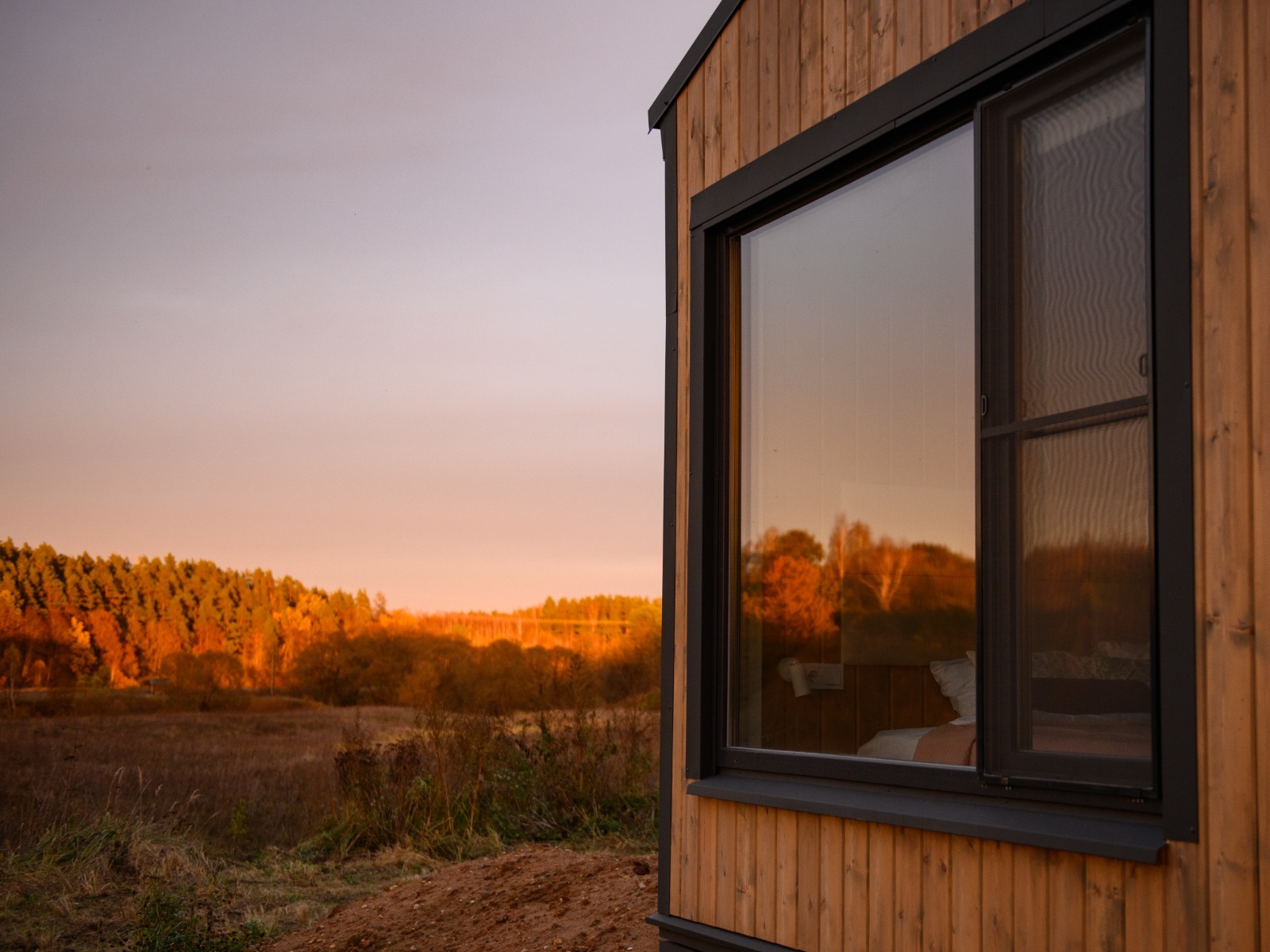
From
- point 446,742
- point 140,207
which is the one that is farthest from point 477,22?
point 446,742

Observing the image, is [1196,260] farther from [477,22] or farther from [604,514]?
[604,514]

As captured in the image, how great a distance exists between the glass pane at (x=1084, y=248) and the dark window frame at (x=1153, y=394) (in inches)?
3.7

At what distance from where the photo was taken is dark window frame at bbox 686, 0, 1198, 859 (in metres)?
2.09

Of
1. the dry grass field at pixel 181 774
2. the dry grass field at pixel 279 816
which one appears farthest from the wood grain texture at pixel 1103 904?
the dry grass field at pixel 181 774

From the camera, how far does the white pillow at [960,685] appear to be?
293 cm

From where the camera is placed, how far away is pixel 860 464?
3242 millimetres

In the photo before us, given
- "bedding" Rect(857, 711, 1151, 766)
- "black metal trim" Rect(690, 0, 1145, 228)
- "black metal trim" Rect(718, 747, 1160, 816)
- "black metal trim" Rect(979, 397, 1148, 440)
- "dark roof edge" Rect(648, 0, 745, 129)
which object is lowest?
"black metal trim" Rect(718, 747, 1160, 816)

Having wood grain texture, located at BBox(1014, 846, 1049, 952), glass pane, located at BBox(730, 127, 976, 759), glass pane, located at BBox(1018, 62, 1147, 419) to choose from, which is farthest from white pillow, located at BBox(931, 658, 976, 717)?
glass pane, located at BBox(1018, 62, 1147, 419)

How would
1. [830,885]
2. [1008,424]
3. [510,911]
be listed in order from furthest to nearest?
[510,911] → [830,885] → [1008,424]

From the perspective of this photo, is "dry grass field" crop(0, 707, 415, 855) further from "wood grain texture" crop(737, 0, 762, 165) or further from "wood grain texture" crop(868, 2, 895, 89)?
"wood grain texture" crop(868, 2, 895, 89)

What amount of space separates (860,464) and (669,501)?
0.86 metres

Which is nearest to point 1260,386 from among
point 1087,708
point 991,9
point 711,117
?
point 1087,708

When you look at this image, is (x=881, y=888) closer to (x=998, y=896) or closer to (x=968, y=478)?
(x=998, y=896)

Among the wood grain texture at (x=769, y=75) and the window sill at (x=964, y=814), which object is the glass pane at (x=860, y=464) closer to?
the window sill at (x=964, y=814)
